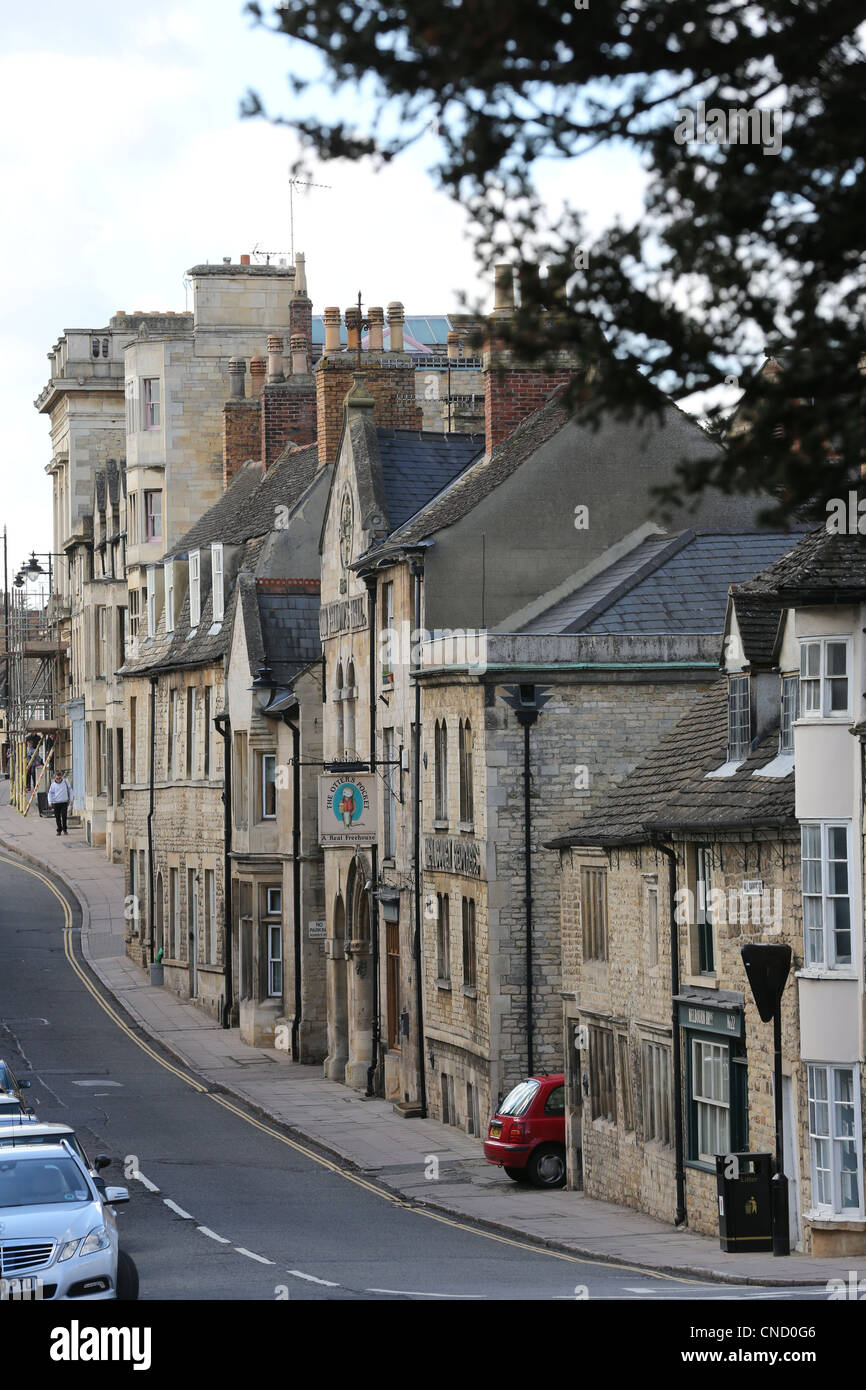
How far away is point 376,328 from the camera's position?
5088 centimetres

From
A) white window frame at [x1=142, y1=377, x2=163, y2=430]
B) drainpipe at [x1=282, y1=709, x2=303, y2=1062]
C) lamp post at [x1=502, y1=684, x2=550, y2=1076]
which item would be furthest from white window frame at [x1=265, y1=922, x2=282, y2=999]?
white window frame at [x1=142, y1=377, x2=163, y2=430]

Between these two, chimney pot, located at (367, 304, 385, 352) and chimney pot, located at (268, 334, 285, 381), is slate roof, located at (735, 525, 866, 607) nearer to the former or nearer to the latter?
chimney pot, located at (367, 304, 385, 352)

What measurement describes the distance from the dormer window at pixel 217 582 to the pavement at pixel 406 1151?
31.4ft

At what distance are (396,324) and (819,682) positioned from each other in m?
27.3

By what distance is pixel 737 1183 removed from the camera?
978 inches

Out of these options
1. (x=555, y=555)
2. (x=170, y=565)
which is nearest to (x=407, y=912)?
(x=555, y=555)

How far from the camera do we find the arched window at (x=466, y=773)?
37656mm

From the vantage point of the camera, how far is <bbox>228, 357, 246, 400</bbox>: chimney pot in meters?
63.2

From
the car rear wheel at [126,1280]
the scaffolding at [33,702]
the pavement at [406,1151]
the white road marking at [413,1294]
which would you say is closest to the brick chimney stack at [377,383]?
the pavement at [406,1151]

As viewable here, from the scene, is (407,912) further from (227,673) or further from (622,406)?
(622,406)

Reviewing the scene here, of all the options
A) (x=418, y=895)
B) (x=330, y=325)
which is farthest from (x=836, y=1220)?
(x=330, y=325)

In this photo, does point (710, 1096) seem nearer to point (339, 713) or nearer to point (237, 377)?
point (339, 713)

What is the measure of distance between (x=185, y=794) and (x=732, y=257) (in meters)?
47.4

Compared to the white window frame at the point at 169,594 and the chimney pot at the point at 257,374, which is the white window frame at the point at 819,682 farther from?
the chimney pot at the point at 257,374
